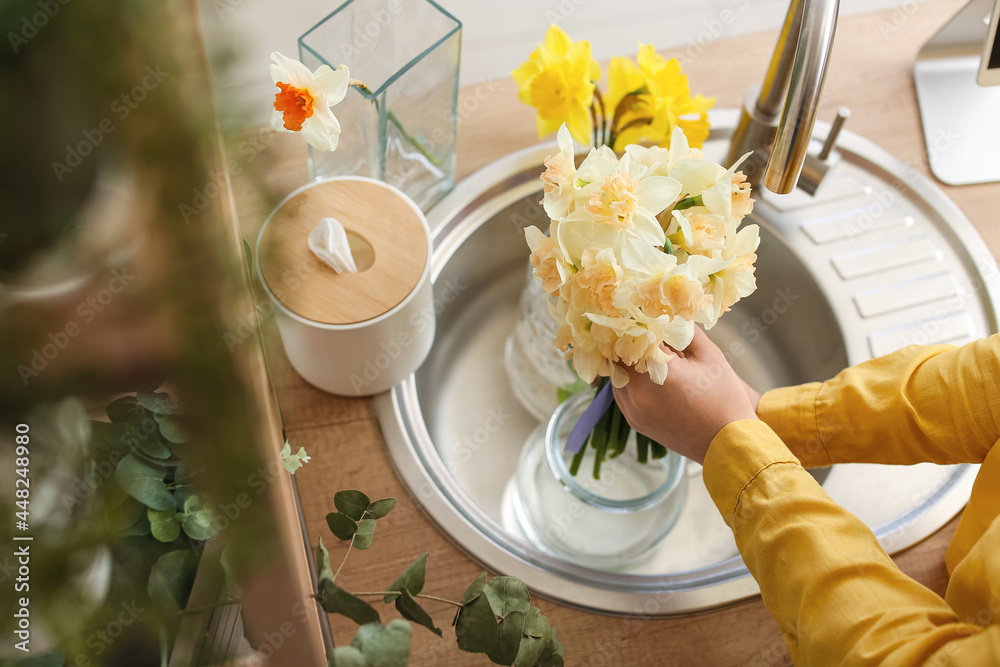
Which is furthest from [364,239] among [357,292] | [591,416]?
[591,416]

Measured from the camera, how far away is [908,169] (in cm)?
109

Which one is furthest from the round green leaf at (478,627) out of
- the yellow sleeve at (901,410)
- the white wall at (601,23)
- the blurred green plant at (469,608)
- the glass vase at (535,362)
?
the white wall at (601,23)

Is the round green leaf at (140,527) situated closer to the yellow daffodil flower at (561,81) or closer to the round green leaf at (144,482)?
the round green leaf at (144,482)

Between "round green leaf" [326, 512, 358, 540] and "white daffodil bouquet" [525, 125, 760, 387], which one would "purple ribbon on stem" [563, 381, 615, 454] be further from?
"round green leaf" [326, 512, 358, 540]

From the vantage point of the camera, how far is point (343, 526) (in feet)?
1.71

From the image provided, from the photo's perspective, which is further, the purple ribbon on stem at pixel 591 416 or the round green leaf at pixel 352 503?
the purple ribbon on stem at pixel 591 416

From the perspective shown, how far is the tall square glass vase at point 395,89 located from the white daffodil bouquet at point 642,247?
40 cm

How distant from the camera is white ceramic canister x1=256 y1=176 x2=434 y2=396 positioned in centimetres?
76

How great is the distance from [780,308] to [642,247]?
70 cm

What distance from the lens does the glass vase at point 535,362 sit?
1.03 meters

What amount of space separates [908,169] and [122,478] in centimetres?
115

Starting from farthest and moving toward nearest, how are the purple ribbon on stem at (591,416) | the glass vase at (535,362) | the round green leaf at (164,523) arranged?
1. the glass vase at (535,362)
2. the purple ribbon on stem at (591,416)
3. the round green leaf at (164,523)

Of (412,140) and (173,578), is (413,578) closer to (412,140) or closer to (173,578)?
(173,578)

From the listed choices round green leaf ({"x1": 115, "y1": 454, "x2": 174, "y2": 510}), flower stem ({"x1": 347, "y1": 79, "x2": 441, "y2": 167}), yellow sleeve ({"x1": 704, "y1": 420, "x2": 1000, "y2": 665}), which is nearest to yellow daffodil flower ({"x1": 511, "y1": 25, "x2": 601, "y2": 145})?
flower stem ({"x1": 347, "y1": 79, "x2": 441, "y2": 167})
